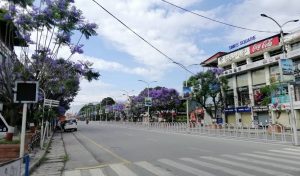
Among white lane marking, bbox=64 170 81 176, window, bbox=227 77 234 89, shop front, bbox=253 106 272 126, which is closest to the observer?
white lane marking, bbox=64 170 81 176

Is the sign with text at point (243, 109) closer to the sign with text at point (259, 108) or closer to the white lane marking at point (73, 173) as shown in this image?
the sign with text at point (259, 108)

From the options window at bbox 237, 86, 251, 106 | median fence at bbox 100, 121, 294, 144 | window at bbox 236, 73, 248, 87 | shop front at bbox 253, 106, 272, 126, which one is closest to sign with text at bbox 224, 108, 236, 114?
window at bbox 237, 86, 251, 106

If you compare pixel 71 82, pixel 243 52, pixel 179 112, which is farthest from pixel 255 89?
pixel 71 82

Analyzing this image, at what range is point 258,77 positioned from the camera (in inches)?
1960

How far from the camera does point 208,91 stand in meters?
48.8

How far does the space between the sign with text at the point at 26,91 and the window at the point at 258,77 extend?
43.0 meters

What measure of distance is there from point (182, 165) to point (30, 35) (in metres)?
10.2

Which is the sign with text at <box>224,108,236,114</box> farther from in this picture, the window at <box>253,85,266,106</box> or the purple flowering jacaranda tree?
the purple flowering jacaranda tree

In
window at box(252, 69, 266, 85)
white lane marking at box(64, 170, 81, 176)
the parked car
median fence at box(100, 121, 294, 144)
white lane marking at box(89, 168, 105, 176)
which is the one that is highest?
window at box(252, 69, 266, 85)

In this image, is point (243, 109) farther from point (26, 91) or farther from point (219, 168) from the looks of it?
point (26, 91)

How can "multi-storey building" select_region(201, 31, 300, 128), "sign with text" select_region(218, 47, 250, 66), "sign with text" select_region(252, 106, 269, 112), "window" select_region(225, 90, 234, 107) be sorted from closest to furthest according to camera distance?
"multi-storey building" select_region(201, 31, 300, 128) < "sign with text" select_region(252, 106, 269, 112) < "sign with text" select_region(218, 47, 250, 66) < "window" select_region(225, 90, 234, 107)

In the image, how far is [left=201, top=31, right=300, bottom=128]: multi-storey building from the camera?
1667 inches

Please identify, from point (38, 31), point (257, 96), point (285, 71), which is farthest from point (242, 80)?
point (38, 31)

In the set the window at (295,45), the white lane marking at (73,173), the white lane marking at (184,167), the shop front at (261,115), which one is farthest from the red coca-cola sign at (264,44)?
the white lane marking at (73,173)
